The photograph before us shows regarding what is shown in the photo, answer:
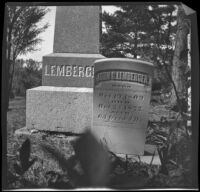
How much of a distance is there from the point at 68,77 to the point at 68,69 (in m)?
0.09

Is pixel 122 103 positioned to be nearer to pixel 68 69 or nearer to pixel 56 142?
pixel 68 69

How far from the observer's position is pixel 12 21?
313 cm

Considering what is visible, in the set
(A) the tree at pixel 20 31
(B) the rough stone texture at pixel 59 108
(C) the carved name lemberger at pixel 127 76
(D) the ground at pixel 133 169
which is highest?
(A) the tree at pixel 20 31

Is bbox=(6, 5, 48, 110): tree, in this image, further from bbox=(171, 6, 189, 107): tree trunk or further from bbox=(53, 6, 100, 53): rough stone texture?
bbox=(171, 6, 189, 107): tree trunk

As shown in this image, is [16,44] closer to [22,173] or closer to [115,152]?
[22,173]

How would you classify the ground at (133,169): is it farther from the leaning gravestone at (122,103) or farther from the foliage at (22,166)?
the leaning gravestone at (122,103)

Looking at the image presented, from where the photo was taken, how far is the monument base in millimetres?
3117

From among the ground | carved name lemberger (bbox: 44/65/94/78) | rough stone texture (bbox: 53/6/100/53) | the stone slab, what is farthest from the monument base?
rough stone texture (bbox: 53/6/100/53)

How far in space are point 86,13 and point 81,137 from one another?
133 cm

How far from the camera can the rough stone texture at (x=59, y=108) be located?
3141 mm

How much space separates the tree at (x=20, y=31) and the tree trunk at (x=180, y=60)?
143 cm

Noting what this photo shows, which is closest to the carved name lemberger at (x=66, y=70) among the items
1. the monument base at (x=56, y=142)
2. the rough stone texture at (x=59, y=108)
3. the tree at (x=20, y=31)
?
the rough stone texture at (x=59, y=108)

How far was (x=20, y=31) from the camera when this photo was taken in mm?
3162

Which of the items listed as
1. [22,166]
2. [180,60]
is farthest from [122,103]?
[22,166]
